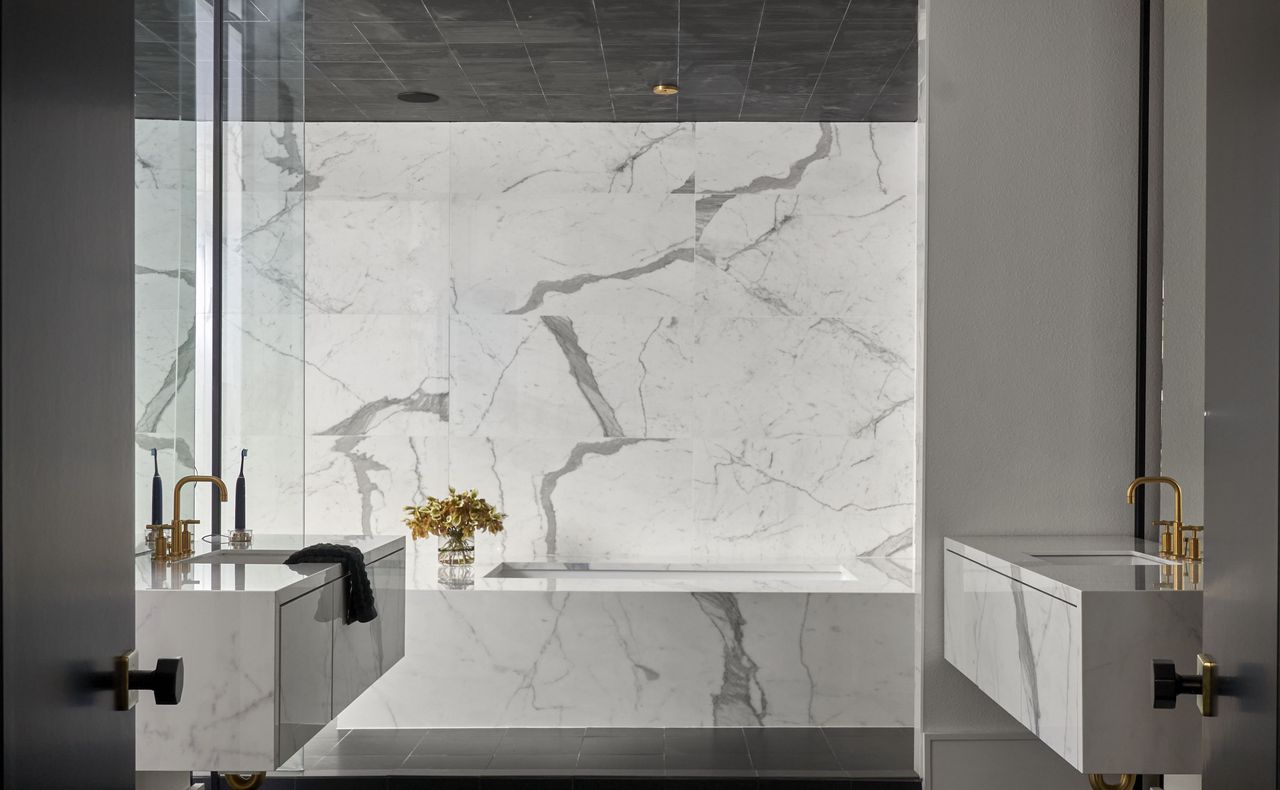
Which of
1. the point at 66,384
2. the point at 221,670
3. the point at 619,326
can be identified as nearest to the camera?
the point at 66,384

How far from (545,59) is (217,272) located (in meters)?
1.61

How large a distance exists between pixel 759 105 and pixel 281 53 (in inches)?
84.2

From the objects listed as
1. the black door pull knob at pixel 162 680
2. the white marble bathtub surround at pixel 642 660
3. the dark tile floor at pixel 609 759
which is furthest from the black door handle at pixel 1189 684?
the white marble bathtub surround at pixel 642 660

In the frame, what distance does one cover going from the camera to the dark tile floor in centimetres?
336

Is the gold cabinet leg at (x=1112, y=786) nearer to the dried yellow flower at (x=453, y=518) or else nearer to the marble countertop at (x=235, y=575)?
the marble countertop at (x=235, y=575)

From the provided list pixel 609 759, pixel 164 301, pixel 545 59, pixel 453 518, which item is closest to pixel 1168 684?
pixel 164 301

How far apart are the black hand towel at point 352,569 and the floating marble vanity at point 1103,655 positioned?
5.20 ft

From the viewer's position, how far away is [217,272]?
2783 millimetres

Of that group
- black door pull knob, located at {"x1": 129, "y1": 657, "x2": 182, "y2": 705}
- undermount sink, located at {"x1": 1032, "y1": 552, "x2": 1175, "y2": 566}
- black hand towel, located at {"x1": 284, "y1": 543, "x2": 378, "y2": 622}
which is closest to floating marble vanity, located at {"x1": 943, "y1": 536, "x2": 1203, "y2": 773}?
undermount sink, located at {"x1": 1032, "y1": 552, "x2": 1175, "y2": 566}

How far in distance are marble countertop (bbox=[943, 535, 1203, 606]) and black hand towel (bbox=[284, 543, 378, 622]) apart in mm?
1587

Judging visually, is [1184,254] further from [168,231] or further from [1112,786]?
[168,231]

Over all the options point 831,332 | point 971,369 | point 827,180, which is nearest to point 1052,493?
point 971,369

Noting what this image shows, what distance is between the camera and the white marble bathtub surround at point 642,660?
3.87 m

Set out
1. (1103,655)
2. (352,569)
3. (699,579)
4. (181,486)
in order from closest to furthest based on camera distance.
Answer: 1. (1103,655)
2. (181,486)
3. (352,569)
4. (699,579)
